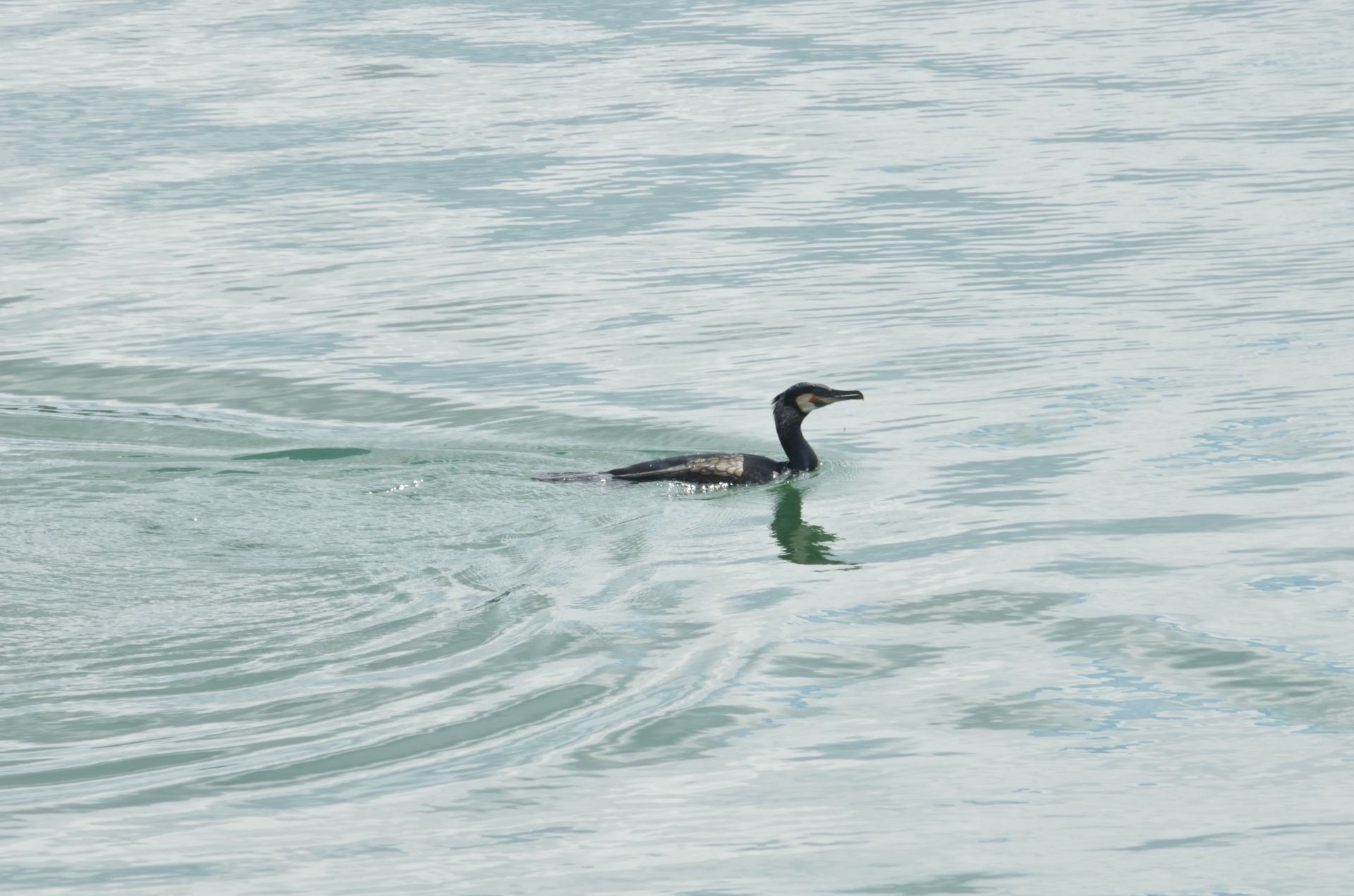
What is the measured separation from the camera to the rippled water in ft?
27.2

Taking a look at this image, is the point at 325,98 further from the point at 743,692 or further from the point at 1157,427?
the point at 743,692

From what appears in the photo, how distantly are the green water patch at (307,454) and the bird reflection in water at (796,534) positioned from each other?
300 cm

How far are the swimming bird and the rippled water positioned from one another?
0.23 m

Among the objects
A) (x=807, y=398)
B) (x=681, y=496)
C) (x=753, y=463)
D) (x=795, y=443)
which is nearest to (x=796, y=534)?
(x=681, y=496)

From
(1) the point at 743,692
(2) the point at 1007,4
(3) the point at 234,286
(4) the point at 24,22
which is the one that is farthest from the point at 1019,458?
(4) the point at 24,22

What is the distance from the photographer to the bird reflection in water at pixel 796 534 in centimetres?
1204

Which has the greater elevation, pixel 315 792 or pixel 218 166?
pixel 218 166

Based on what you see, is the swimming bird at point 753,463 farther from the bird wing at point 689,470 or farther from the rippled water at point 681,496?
the rippled water at point 681,496

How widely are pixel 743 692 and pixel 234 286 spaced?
1140cm

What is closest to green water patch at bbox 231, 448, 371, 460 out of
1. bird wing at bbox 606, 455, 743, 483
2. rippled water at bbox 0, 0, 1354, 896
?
rippled water at bbox 0, 0, 1354, 896

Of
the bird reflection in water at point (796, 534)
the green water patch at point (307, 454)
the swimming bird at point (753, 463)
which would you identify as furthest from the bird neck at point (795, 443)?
the green water patch at point (307, 454)

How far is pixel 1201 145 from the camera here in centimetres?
2458

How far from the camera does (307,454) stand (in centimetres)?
1391

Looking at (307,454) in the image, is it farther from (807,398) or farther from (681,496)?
(807,398)
